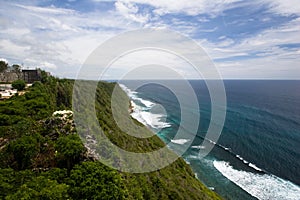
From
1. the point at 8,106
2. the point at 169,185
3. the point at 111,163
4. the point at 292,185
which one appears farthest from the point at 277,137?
the point at 8,106

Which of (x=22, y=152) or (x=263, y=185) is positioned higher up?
(x=22, y=152)

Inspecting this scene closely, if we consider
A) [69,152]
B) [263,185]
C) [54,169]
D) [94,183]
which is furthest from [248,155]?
[54,169]

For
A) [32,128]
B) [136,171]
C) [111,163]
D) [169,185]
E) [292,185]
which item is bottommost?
[292,185]

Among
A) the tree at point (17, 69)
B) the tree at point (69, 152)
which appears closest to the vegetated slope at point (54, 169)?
the tree at point (69, 152)

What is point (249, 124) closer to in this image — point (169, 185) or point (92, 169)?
point (169, 185)

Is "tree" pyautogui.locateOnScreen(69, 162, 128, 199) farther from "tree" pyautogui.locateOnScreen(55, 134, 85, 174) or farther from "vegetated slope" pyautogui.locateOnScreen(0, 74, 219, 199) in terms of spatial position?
"tree" pyautogui.locateOnScreen(55, 134, 85, 174)

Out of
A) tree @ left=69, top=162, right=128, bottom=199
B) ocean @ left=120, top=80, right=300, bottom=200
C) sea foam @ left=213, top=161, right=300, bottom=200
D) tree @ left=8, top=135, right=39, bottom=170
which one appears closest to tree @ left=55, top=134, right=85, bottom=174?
tree @ left=69, top=162, right=128, bottom=199

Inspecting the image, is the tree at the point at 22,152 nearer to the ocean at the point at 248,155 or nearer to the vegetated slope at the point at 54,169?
the vegetated slope at the point at 54,169

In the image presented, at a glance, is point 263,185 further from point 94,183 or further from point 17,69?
point 17,69
